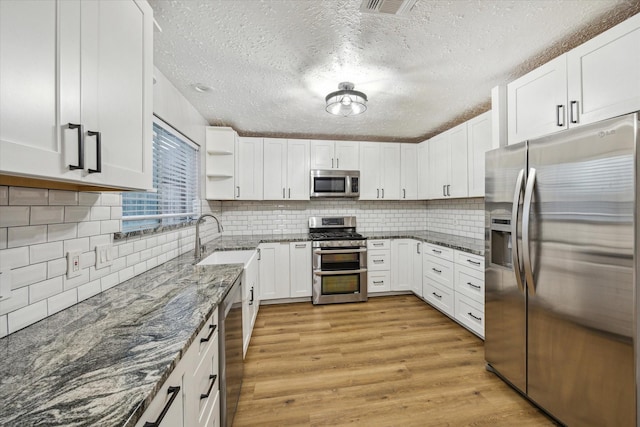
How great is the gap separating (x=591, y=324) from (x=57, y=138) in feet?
7.78

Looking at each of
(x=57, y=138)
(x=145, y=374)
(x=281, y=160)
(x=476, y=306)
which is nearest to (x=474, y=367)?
(x=476, y=306)

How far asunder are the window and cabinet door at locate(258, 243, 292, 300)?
3.34ft

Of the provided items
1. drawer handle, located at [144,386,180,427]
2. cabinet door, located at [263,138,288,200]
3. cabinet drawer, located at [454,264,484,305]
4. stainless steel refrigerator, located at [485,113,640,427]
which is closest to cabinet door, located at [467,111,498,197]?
cabinet drawer, located at [454,264,484,305]

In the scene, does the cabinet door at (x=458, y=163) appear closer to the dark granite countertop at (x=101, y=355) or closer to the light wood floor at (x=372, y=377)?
the light wood floor at (x=372, y=377)

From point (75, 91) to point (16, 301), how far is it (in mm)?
794

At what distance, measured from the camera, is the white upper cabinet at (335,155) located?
3.90m

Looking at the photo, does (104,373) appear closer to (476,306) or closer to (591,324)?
(591,324)

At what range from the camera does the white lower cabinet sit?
75 centimetres

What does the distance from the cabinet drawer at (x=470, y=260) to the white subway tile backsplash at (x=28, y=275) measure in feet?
9.93

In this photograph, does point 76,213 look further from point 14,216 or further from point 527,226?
point 527,226

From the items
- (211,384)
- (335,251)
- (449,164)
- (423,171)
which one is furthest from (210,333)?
(423,171)


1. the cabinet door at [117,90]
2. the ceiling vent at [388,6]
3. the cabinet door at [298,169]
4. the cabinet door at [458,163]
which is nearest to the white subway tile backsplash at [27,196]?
the cabinet door at [117,90]

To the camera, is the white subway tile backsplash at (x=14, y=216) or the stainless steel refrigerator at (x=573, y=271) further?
the stainless steel refrigerator at (x=573, y=271)

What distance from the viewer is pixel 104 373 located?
71cm
